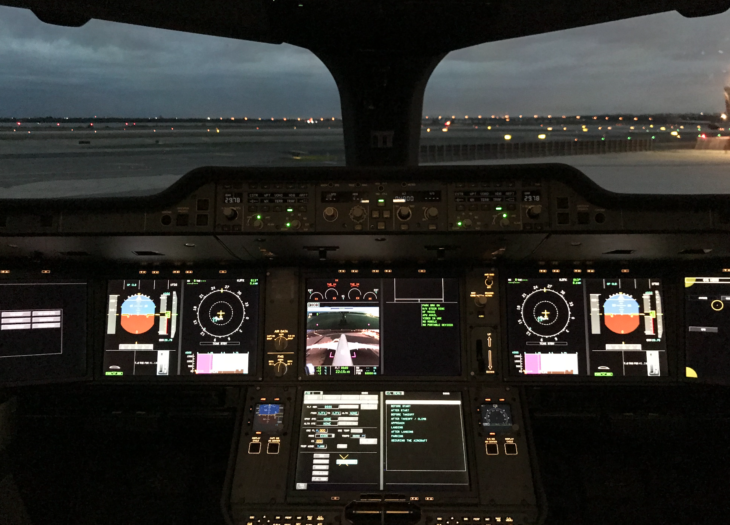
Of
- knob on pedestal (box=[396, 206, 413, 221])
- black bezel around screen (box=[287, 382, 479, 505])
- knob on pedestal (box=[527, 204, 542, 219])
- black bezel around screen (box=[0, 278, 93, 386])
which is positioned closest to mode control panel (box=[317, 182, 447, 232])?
knob on pedestal (box=[396, 206, 413, 221])

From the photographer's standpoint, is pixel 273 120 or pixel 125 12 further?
pixel 273 120

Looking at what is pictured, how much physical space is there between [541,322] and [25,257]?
7.72 ft

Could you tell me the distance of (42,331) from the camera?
2457 millimetres

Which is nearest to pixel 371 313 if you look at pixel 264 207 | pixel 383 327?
pixel 383 327

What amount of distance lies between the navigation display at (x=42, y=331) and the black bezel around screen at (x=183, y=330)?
3.3 inches

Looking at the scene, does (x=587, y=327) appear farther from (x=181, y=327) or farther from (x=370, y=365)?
(x=181, y=327)

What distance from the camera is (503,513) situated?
2.20 metres

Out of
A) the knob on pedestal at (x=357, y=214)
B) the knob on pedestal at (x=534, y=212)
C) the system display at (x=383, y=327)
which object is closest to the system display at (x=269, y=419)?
the system display at (x=383, y=327)

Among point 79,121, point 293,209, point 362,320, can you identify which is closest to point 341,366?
point 362,320

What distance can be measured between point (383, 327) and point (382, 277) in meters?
0.24

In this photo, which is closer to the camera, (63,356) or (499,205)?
(499,205)

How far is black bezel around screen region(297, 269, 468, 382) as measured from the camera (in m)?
2.53

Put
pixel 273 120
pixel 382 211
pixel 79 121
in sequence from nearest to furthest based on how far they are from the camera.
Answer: pixel 382 211
pixel 79 121
pixel 273 120

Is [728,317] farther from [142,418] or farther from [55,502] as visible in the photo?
[55,502]
